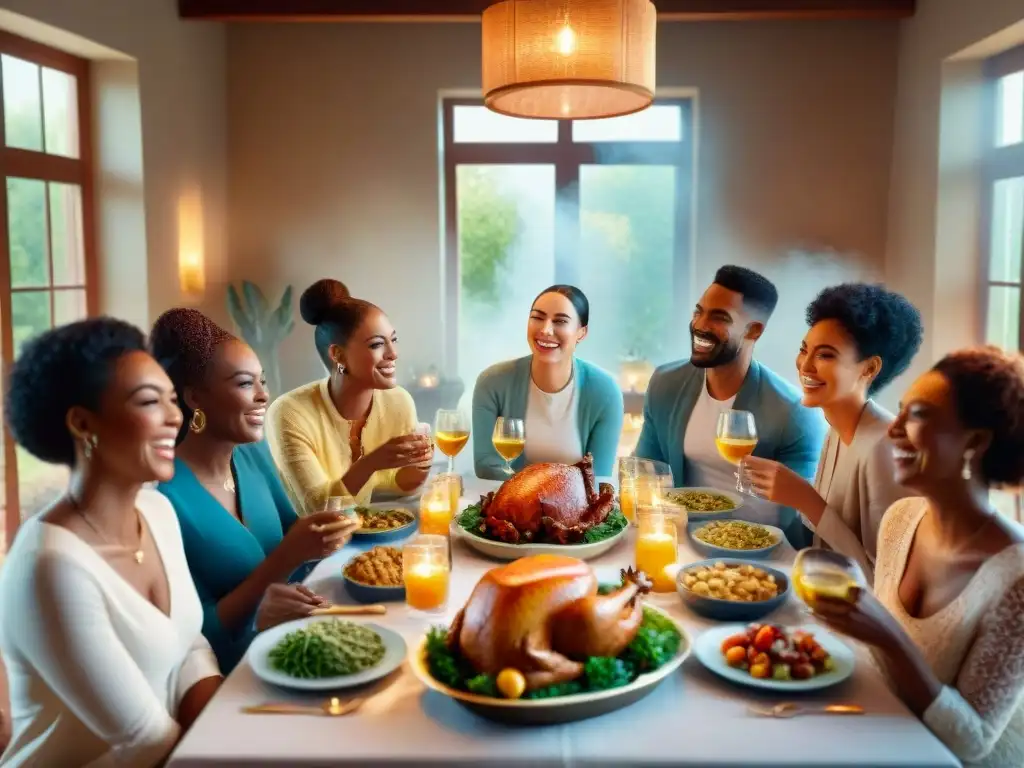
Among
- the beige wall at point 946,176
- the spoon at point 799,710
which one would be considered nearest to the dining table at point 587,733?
the spoon at point 799,710

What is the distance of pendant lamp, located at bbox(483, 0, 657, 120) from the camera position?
6.70 feet

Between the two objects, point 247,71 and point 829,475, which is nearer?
point 829,475

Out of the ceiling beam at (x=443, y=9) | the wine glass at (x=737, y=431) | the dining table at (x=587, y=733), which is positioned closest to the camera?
the dining table at (x=587, y=733)

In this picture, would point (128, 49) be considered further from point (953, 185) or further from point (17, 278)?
point (953, 185)

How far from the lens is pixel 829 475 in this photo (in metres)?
2.14

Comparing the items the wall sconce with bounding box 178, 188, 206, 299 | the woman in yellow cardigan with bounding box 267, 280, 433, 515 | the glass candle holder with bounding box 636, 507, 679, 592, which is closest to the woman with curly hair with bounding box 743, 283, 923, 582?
the glass candle holder with bounding box 636, 507, 679, 592

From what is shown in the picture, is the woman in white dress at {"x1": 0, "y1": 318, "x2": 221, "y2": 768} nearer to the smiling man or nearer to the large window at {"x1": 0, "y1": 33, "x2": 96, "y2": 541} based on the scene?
the smiling man

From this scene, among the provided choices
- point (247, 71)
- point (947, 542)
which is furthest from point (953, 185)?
point (247, 71)

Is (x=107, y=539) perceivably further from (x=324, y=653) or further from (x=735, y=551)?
(x=735, y=551)

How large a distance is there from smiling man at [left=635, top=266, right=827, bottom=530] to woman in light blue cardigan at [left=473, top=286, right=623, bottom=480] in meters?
0.22

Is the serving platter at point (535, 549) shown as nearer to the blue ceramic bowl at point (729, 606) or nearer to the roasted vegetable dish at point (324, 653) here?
the blue ceramic bowl at point (729, 606)

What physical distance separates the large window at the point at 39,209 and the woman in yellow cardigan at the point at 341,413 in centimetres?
121

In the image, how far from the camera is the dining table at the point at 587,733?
117 cm

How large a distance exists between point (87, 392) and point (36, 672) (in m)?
0.40
